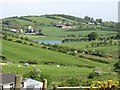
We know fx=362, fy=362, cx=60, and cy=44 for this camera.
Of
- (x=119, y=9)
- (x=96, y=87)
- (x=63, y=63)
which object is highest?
(x=119, y=9)

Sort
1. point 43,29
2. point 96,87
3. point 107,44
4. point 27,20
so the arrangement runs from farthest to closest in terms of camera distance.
A: point 27,20 < point 43,29 < point 107,44 < point 96,87

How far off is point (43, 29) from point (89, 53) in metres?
31.0

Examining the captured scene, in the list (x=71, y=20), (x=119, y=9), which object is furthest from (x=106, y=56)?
(x=71, y=20)

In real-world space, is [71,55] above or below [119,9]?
below

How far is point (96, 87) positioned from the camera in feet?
17.2

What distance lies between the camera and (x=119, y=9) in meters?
6.06

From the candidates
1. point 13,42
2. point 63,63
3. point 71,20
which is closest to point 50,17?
point 71,20

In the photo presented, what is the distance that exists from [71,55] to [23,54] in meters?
4.54

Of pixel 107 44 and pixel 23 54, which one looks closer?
pixel 23 54

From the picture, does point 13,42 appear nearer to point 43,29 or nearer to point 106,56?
point 106,56

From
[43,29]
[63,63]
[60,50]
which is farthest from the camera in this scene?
[43,29]

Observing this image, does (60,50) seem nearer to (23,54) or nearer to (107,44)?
(23,54)

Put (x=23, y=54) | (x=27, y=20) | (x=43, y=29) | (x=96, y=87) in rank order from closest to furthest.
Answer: (x=96, y=87)
(x=23, y=54)
(x=43, y=29)
(x=27, y=20)

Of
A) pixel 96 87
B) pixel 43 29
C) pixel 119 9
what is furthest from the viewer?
pixel 43 29
